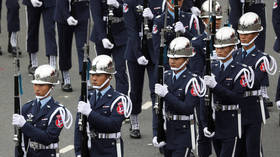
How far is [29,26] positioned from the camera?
1647 centimetres

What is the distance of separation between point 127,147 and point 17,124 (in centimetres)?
326

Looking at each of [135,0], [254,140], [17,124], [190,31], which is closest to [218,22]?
[190,31]

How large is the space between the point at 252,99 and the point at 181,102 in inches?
51.7

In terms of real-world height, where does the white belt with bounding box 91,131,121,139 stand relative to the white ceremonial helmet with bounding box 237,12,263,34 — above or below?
below

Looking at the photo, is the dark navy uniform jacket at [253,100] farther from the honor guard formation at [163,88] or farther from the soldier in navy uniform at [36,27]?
the soldier in navy uniform at [36,27]

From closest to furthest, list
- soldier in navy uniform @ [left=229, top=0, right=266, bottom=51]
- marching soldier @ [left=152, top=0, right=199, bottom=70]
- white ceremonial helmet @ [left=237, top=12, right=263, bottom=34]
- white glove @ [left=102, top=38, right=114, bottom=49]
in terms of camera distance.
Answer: white ceremonial helmet @ [left=237, top=12, right=263, bottom=34] < marching soldier @ [left=152, top=0, right=199, bottom=70] < white glove @ [left=102, top=38, right=114, bottom=49] < soldier in navy uniform @ [left=229, top=0, right=266, bottom=51]

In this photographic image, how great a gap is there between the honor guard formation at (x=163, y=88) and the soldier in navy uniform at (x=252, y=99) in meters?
0.01

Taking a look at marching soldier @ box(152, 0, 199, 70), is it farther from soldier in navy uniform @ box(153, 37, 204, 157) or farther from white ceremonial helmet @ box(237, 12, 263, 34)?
soldier in navy uniform @ box(153, 37, 204, 157)

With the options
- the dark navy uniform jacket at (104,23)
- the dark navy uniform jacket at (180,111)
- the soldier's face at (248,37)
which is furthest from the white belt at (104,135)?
the dark navy uniform jacket at (104,23)

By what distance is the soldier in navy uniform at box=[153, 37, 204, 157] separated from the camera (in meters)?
10.9

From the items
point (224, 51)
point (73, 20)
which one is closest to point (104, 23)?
point (73, 20)

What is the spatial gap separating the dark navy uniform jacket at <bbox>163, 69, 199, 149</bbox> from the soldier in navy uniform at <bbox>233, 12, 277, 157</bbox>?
0.98 meters

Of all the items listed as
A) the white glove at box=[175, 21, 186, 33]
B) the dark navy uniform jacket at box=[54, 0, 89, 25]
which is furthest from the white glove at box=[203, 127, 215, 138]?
the dark navy uniform jacket at box=[54, 0, 89, 25]

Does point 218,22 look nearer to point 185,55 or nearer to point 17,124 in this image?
point 185,55
